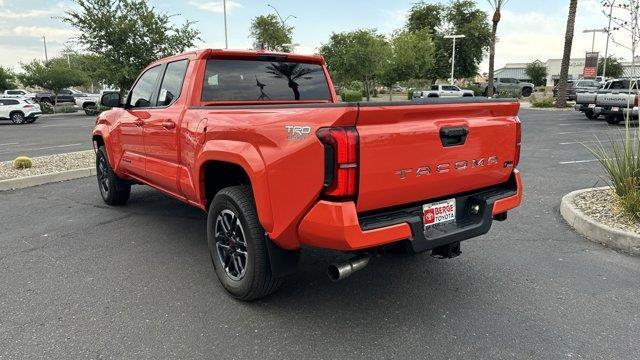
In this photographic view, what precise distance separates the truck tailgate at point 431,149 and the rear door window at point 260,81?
1.99 meters

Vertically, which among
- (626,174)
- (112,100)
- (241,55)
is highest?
(241,55)

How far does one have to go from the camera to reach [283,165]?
268cm

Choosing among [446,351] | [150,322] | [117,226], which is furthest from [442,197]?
[117,226]

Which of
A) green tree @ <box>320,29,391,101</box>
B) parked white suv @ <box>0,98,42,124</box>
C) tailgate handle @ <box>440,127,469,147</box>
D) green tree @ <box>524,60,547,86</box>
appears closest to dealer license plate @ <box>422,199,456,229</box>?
tailgate handle @ <box>440,127,469,147</box>

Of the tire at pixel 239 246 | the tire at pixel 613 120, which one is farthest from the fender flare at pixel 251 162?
the tire at pixel 613 120

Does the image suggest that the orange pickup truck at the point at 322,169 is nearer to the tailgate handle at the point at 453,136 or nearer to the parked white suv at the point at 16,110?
the tailgate handle at the point at 453,136

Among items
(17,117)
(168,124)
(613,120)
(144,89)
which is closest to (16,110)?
(17,117)

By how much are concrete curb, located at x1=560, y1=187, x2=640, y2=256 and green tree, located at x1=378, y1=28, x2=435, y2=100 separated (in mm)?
40133

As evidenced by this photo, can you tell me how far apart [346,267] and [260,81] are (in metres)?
2.28

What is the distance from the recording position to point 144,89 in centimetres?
525

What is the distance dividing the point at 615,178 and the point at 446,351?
3832 mm

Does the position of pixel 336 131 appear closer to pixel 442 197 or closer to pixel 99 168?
pixel 442 197

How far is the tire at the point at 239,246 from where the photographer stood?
3.07 m

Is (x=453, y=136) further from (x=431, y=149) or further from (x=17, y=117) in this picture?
(x=17, y=117)
